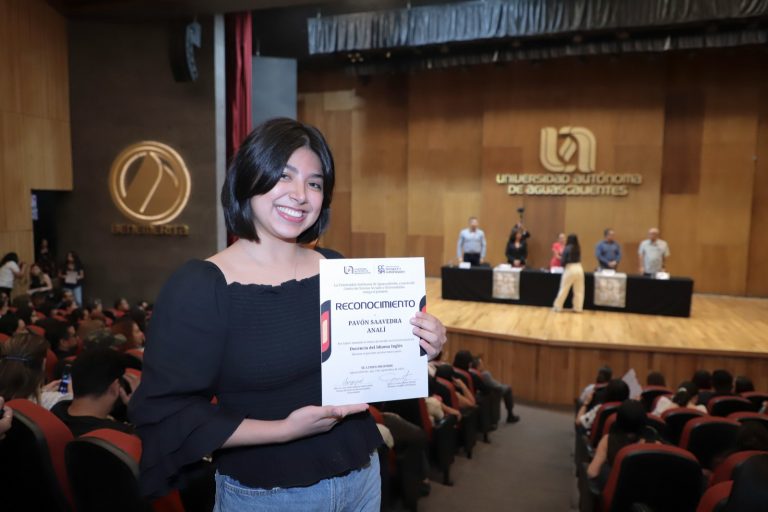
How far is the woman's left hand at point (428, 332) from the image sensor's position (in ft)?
4.34

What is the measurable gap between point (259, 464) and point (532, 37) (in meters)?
10.5

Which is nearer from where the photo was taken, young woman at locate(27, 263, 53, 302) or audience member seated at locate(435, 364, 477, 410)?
audience member seated at locate(435, 364, 477, 410)

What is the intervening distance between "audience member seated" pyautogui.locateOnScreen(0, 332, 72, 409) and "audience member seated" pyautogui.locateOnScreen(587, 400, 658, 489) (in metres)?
3.06

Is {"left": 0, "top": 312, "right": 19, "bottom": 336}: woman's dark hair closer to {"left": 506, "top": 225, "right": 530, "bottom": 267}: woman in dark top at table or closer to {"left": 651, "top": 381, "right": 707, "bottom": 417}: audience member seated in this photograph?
{"left": 651, "top": 381, "right": 707, "bottom": 417}: audience member seated

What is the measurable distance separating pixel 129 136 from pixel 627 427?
954 centimetres

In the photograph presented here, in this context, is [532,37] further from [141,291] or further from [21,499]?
[21,499]

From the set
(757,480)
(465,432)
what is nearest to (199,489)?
(757,480)

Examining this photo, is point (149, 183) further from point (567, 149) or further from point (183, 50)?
point (567, 149)

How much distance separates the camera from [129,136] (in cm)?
1012

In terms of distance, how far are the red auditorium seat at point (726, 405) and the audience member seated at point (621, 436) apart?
1194 millimetres

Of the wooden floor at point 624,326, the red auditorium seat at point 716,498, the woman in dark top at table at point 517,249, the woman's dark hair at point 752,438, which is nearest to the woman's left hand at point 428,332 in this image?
the red auditorium seat at point 716,498

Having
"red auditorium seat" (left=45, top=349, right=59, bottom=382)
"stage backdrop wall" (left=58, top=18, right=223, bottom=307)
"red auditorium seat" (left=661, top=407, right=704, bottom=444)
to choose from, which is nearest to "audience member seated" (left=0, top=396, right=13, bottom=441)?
"red auditorium seat" (left=45, top=349, right=59, bottom=382)

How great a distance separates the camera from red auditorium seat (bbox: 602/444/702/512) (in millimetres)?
2688

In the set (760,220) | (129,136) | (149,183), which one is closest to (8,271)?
(149,183)
